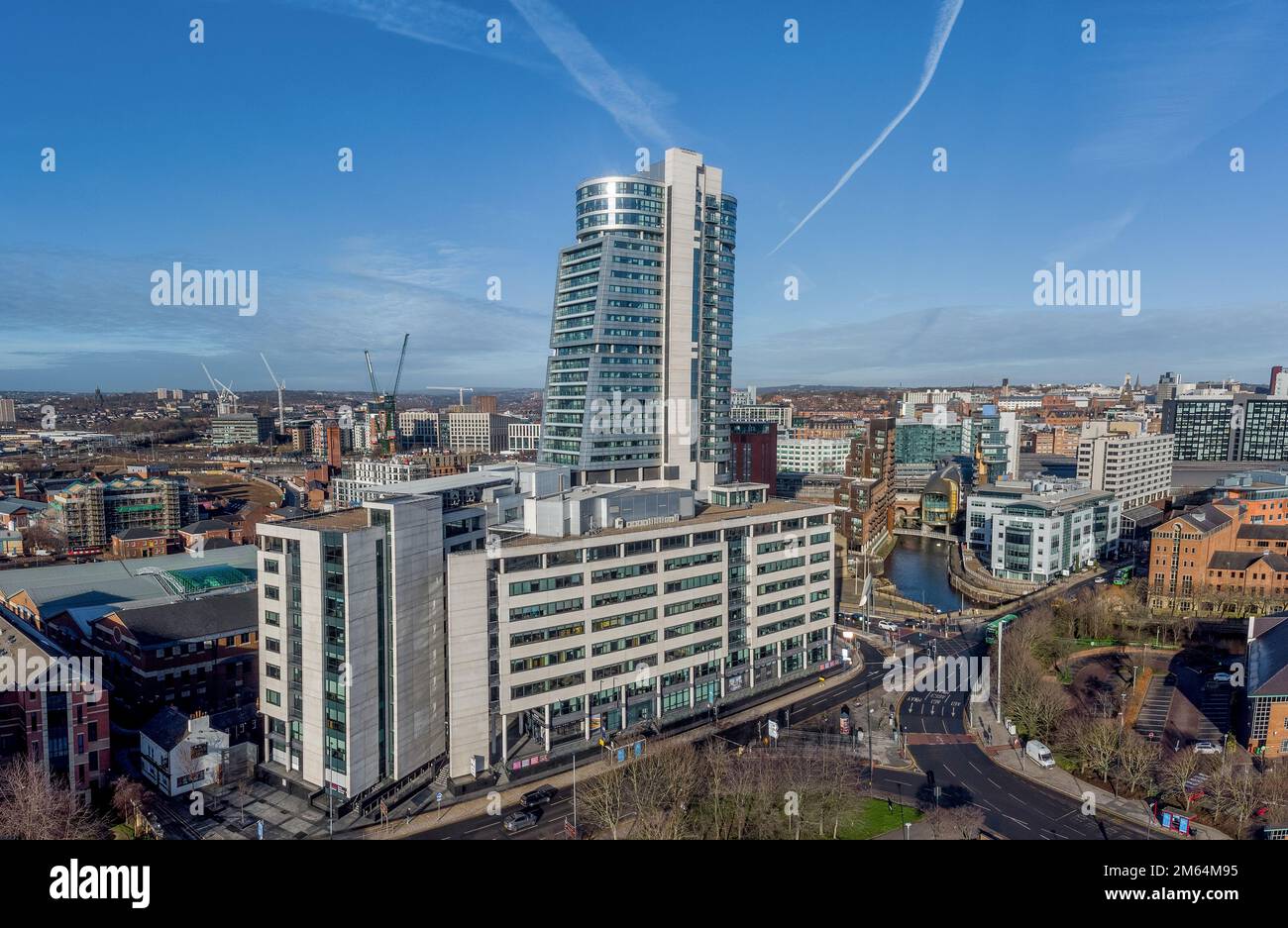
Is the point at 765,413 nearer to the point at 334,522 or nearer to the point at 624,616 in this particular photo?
the point at 624,616

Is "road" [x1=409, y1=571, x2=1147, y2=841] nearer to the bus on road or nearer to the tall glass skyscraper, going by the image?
the bus on road

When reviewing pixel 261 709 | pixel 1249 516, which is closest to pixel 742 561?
pixel 261 709

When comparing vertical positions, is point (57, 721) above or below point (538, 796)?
above

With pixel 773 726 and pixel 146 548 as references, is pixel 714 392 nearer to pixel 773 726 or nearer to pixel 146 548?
pixel 773 726

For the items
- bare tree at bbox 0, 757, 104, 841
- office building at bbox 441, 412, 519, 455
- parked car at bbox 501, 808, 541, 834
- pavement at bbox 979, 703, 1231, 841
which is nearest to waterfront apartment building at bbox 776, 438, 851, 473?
office building at bbox 441, 412, 519, 455

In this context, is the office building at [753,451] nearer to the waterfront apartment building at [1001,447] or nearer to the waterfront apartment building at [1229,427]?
the waterfront apartment building at [1001,447]

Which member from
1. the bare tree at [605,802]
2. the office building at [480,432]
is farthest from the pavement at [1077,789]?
the office building at [480,432]

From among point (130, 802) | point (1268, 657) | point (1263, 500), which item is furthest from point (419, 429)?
point (1268, 657)
